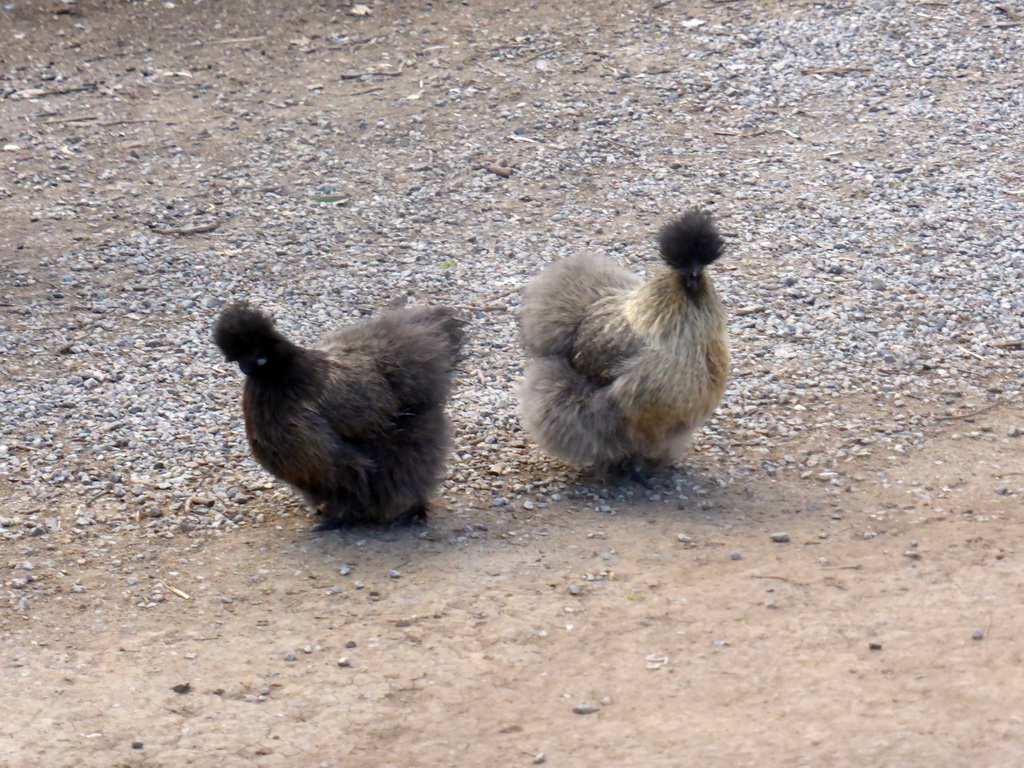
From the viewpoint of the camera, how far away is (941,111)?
11.6m

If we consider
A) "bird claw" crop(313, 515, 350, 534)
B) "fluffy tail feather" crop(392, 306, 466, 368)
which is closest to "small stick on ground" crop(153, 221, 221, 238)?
"fluffy tail feather" crop(392, 306, 466, 368)

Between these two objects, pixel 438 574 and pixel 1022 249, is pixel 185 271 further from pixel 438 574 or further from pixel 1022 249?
pixel 1022 249

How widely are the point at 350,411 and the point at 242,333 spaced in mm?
706

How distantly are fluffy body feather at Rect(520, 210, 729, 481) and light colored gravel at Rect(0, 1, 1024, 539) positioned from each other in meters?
0.35

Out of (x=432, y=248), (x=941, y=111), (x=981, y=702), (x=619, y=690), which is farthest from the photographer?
(x=941, y=111)

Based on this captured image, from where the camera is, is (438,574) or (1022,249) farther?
(1022,249)

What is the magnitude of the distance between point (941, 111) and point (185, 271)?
7388mm

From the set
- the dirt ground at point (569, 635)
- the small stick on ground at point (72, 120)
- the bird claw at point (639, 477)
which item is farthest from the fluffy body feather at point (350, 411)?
the small stick on ground at point (72, 120)

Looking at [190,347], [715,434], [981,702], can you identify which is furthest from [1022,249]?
[190,347]

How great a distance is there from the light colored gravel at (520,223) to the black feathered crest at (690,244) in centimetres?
134

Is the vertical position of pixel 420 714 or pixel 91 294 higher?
pixel 91 294

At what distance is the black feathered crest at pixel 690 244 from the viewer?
6.37m

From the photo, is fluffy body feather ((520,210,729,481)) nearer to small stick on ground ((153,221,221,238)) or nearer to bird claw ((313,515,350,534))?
bird claw ((313,515,350,534))

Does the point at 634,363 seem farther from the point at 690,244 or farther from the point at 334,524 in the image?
the point at 334,524
